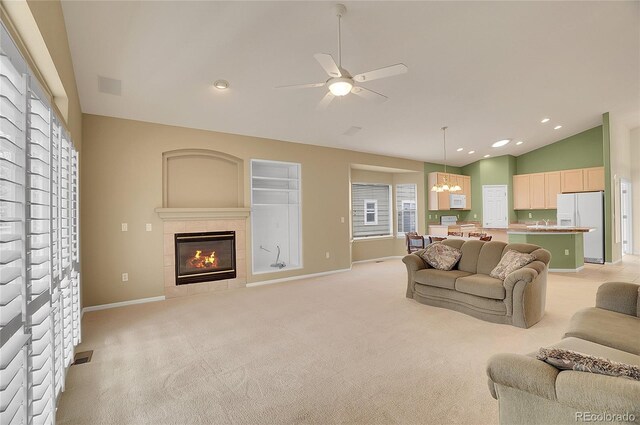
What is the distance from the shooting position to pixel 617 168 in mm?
7590

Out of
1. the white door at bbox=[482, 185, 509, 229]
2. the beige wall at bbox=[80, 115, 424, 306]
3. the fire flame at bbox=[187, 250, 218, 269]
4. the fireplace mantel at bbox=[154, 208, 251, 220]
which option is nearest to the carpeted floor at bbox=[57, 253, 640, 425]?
the beige wall at bbox=[80, 115, 424, 306]

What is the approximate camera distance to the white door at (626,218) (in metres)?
8.41

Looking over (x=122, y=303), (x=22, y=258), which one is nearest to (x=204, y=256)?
(x=122, y=303)

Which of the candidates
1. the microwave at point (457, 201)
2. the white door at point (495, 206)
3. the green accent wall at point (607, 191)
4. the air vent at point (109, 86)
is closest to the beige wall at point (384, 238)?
the microwave at point (457, 201)

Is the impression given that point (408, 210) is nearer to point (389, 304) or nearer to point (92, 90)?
point (389, 304)

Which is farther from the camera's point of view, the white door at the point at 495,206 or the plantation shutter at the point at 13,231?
the white door at the point at 495,206

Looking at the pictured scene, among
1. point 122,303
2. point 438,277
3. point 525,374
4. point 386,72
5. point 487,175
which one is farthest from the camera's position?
point 487,175

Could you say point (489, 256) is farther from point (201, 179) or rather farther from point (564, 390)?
point (201, 179)

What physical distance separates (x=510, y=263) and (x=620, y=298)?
1.30m

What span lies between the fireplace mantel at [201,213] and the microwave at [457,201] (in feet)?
21.3

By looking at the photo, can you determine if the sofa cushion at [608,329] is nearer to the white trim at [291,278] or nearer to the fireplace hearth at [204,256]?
the white trim at [291,278]

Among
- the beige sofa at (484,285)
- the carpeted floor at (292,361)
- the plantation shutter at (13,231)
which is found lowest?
the carpeted floor at (292,361)

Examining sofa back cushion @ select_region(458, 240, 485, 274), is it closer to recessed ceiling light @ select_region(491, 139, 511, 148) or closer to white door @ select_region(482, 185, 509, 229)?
recessed ceiling light @ select_region(491, 139, 511, 148)

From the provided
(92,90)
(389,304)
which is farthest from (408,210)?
(92,90)
